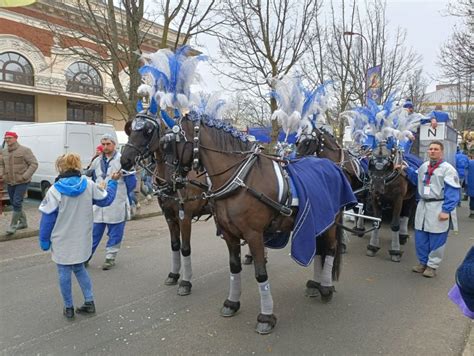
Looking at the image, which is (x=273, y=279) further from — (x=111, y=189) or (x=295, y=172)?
(x=111, y=189)

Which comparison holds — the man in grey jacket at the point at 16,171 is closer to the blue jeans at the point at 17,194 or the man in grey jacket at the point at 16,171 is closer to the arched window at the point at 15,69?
the blue jeans at the point at 17,194

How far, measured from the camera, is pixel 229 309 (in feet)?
13.3

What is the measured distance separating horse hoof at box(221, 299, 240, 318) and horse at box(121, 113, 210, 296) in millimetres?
773

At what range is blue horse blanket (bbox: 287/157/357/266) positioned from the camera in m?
3.74

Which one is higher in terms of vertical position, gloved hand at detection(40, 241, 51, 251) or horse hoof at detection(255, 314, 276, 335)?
gloved hand at detection(40, 241, 51, 251)

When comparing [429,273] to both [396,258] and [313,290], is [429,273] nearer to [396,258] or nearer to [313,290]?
[396,258]

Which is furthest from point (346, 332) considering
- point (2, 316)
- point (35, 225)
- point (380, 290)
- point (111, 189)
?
point (35, 225)

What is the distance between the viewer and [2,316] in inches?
160

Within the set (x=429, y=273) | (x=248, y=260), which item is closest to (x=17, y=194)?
(x=248, y=260)

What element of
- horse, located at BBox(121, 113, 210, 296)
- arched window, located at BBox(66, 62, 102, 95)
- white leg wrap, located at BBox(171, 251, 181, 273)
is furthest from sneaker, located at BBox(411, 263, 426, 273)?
arched window, located at BBox(66, 62, 102, 95)

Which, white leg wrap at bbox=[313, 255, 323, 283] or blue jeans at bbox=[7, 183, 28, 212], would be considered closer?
white leg wrap at bbox=[313, 255, 323, 283]

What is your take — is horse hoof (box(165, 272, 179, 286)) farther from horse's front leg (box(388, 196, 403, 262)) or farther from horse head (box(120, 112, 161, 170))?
horse's front leg (box(388, 196, 403, 262))

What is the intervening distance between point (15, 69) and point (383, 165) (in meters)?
24.3

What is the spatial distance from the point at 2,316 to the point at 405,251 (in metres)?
6.20
